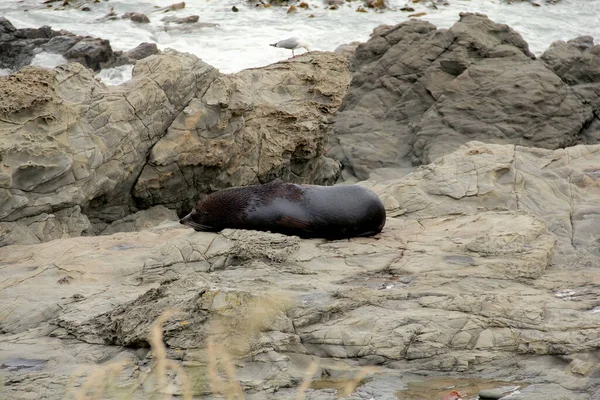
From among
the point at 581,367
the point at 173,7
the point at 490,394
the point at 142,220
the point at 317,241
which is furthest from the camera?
the point at 173,7

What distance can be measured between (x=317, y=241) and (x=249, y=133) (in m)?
4.38

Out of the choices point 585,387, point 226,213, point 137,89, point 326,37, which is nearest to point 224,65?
point 326,37

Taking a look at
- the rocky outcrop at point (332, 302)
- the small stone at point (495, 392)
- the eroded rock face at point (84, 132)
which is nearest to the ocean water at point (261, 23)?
the eroded rock face at point (84, 132)

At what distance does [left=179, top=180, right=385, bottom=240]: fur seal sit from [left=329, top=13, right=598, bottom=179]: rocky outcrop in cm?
612

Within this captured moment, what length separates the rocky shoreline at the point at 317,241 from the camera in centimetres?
518

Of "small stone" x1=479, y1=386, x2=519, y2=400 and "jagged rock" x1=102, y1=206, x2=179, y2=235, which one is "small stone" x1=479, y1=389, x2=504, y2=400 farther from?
"jagged rock" x1=102, y1=206, x2=179, y2=235

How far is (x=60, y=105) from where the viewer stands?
9727mm

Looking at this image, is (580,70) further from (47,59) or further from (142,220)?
(47,59)

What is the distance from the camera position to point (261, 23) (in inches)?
949

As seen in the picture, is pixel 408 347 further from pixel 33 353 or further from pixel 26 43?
pixel 26 43

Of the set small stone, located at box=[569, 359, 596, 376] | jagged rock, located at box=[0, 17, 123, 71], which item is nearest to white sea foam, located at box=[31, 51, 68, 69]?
jagged rock, located at box=[0, 17, 123, 71]

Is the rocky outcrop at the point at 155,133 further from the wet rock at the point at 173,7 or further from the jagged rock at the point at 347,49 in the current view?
the wet rock at the point at 173,7

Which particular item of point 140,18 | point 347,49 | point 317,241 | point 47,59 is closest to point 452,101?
point 347,49

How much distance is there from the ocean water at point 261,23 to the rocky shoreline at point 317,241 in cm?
509
